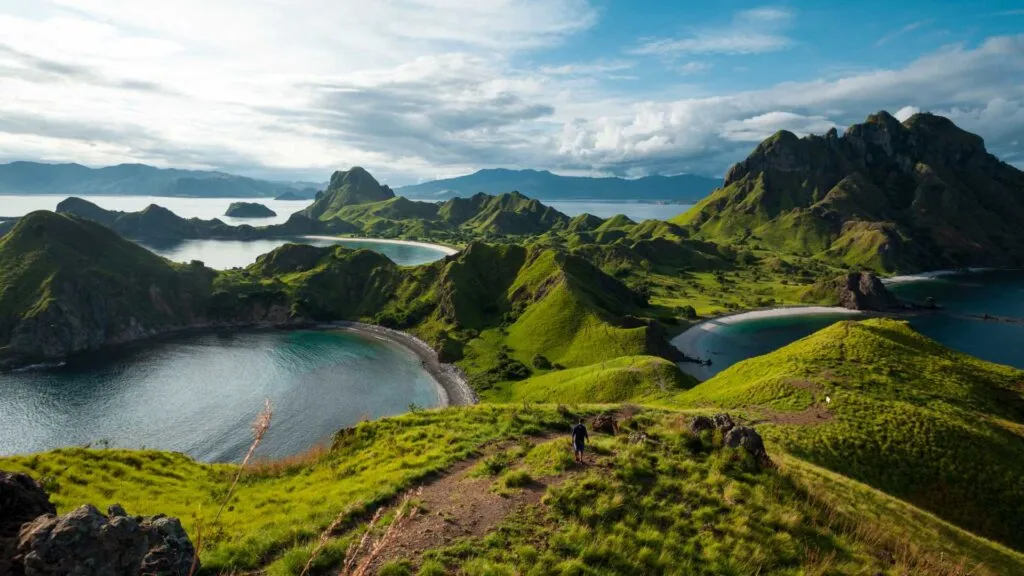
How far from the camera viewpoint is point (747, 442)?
25.4 m

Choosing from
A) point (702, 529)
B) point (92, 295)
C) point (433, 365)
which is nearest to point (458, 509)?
point (702, 529)

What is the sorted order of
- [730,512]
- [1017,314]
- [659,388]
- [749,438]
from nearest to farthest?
[730,512] < [749,438] < [659,388] < [1017,314]

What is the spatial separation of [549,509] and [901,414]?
143ft

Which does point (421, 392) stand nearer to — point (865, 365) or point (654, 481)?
point (865, 365)

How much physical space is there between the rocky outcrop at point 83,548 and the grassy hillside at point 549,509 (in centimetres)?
156

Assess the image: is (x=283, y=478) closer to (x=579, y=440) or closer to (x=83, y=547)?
(x=579, y=440)

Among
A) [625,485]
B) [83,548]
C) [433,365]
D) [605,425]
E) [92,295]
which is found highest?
[83,548]

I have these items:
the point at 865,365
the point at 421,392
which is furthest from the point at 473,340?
the point at 865,365

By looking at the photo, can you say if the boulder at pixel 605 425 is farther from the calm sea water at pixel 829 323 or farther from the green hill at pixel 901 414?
the calm sea water at pixel 829 323

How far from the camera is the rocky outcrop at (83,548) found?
38.1 ft

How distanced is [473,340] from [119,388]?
86.4m

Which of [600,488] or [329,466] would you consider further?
[329,466]

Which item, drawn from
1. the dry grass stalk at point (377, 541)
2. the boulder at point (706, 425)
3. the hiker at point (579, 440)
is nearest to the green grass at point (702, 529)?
the hiker at point (579, 440)

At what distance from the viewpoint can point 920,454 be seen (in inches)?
1607
